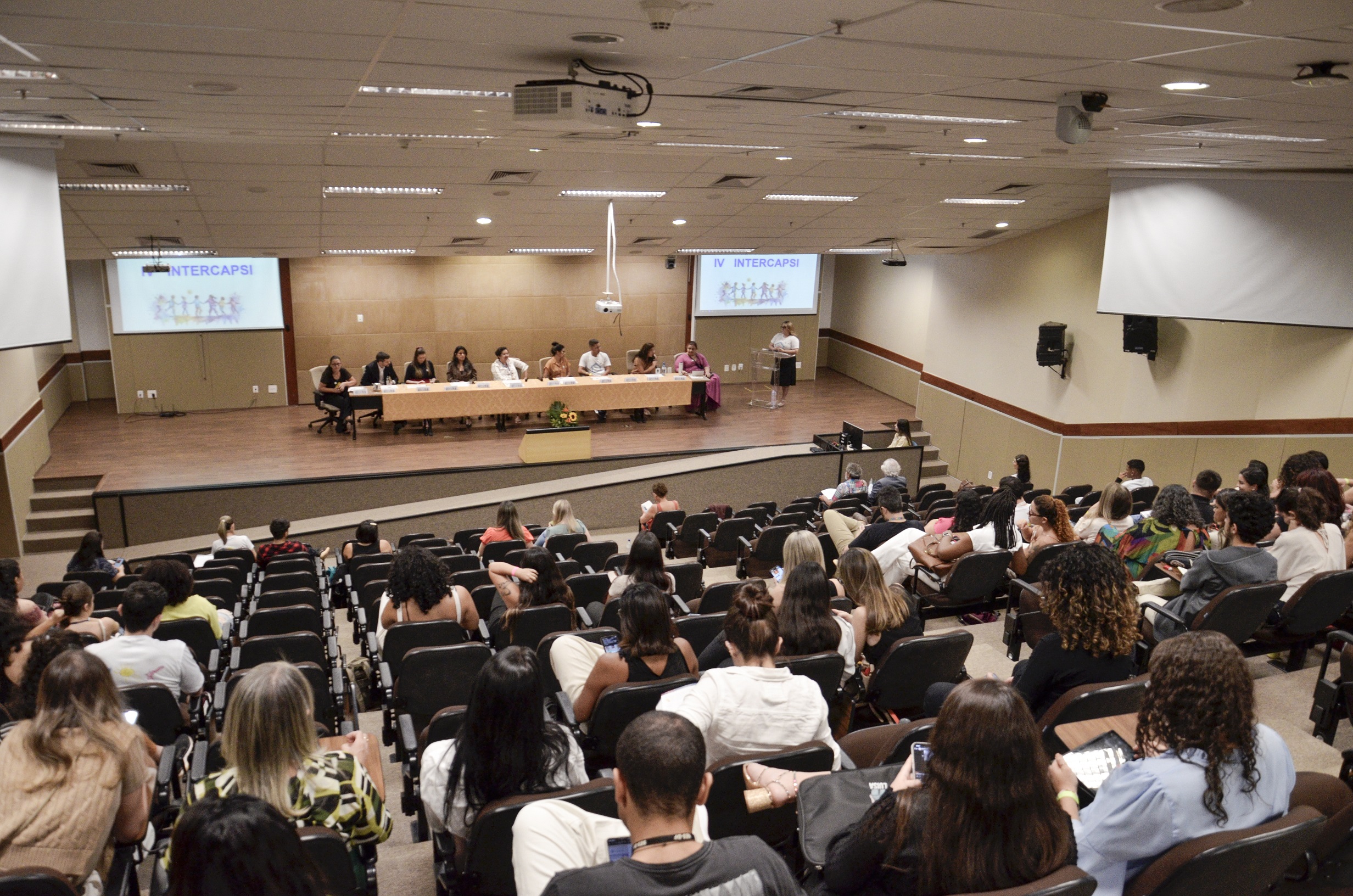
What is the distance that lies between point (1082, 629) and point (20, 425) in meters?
11.7

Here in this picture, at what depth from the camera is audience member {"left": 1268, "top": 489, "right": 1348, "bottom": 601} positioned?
4.81m

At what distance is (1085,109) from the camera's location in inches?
195

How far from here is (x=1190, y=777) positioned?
2277 millimetres

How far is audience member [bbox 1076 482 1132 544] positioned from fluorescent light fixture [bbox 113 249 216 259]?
447 inches

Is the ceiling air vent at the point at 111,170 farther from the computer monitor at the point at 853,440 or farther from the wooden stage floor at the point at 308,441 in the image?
the computer monitor at the point at 853,440

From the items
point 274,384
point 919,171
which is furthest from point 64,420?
point 919,171

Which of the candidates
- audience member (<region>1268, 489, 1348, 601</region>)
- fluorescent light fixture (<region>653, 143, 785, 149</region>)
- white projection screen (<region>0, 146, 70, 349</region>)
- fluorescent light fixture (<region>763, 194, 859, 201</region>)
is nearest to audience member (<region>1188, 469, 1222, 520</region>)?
audience member (<region>1268, 489, 1348, 601</region>)

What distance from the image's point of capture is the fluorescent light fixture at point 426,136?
280 inches

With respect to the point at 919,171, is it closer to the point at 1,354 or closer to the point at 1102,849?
the point at 1102,849

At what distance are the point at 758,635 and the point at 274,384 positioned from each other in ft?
47.0

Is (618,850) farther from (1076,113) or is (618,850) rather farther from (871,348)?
(871,348)

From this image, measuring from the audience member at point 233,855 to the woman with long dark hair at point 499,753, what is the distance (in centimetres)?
78

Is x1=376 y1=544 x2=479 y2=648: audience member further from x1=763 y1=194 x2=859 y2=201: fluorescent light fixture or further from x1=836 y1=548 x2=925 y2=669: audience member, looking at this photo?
x1=763 y1=194 x2=859 y2=201: fluorescent light fixture

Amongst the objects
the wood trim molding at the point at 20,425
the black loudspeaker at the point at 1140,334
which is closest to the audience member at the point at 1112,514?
the black loudspeaker at the point at 1140,334
